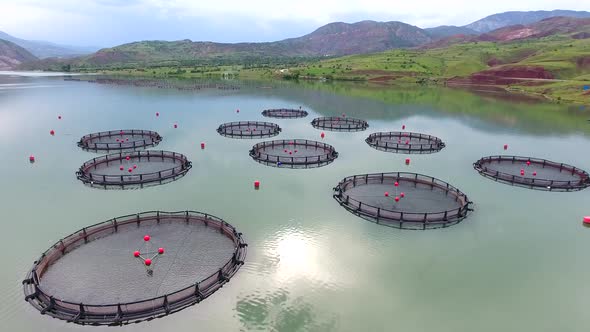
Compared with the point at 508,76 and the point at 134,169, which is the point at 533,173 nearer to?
the point at 134,169

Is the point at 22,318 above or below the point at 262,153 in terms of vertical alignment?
below

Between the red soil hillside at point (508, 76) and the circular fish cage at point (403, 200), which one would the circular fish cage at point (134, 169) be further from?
the red soil hillside at point (508, 76)

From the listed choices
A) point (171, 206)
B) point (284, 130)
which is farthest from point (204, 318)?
point (284, 130)

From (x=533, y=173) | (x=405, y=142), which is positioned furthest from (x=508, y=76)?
(x=533, y=173)

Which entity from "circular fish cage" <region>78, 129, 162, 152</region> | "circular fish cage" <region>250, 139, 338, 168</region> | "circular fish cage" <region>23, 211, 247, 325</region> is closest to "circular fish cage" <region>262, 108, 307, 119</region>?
"circular fish cage" <region>250, 139, 338, 168</region>

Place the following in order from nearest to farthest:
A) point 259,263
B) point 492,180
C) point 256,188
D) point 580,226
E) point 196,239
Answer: point 259,263, point 196,239, point 580,226, point 256,188, point 492,180

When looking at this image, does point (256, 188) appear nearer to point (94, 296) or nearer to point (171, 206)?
point (171, 206)

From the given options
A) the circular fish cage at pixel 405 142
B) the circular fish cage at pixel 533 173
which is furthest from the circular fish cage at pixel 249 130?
the circular fish cage at pixel 533 173
